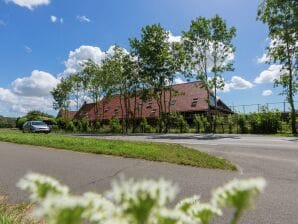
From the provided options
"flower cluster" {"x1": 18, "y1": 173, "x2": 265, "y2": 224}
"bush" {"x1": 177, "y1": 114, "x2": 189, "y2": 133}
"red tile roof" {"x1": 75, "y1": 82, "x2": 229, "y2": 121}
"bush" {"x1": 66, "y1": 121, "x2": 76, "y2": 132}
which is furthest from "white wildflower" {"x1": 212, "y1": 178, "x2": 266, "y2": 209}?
"bush" {"x1": 66, "y1": 121, "x2": 76, "y2": 132}

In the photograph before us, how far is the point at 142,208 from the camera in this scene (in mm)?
632

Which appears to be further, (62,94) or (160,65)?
(62,94)

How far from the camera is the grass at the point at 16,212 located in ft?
18.7

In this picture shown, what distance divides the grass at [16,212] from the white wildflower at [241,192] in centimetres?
518

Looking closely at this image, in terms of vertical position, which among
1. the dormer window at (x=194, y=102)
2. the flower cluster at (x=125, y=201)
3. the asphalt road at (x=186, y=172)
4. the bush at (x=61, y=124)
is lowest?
the asphalt road at (x=186, y=172)

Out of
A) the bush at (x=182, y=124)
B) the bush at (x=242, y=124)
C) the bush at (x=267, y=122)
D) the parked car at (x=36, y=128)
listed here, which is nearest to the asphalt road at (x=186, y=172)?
the bush at (x=267, y=122)

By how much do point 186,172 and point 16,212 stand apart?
16.7ft

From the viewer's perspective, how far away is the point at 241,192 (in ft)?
2.21

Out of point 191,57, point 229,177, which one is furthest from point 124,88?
point 229,177

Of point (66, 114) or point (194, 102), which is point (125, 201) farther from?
point (66, 114)

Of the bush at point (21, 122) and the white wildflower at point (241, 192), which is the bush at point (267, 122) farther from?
the bush at point (21, 122)

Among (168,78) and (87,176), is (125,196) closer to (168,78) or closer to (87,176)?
(87,176)

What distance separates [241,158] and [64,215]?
1344 cm

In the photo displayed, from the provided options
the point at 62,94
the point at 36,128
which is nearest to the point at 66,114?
the point at 62,94
